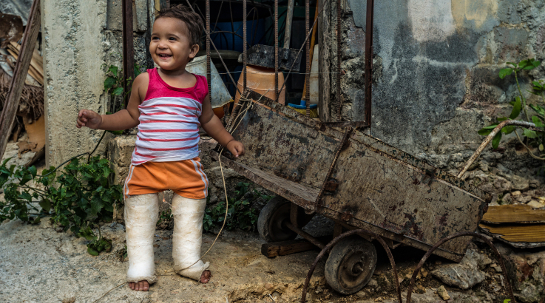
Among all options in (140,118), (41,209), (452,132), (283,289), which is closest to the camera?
(140,118)

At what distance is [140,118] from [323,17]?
1.95 metres

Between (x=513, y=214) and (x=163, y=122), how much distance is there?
2.89m

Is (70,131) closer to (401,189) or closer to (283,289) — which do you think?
(283,289)

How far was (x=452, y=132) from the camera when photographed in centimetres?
374

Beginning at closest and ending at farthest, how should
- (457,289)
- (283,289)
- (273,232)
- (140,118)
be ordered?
(140,118) → (283,289) → (457,289) → (273,232)

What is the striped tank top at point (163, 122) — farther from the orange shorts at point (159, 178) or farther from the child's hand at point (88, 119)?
the child's hand at point (88, 119)

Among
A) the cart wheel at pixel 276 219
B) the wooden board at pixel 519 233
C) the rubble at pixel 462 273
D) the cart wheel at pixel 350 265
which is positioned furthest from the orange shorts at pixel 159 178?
the wooden board at pixel 519 233

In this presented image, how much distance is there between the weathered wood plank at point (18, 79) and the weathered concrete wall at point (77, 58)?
110 mm

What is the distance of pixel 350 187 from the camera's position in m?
2.09

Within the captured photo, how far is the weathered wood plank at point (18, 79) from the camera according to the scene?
9.09ft

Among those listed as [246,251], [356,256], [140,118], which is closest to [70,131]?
[140,118]

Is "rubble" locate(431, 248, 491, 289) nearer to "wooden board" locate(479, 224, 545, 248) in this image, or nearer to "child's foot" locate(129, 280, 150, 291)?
"wooden board" locate(479, 224, 545, 248)

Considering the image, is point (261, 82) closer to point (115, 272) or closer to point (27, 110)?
point (115, 272)


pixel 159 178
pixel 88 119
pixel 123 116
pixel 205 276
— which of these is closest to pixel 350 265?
pixel 205 276
